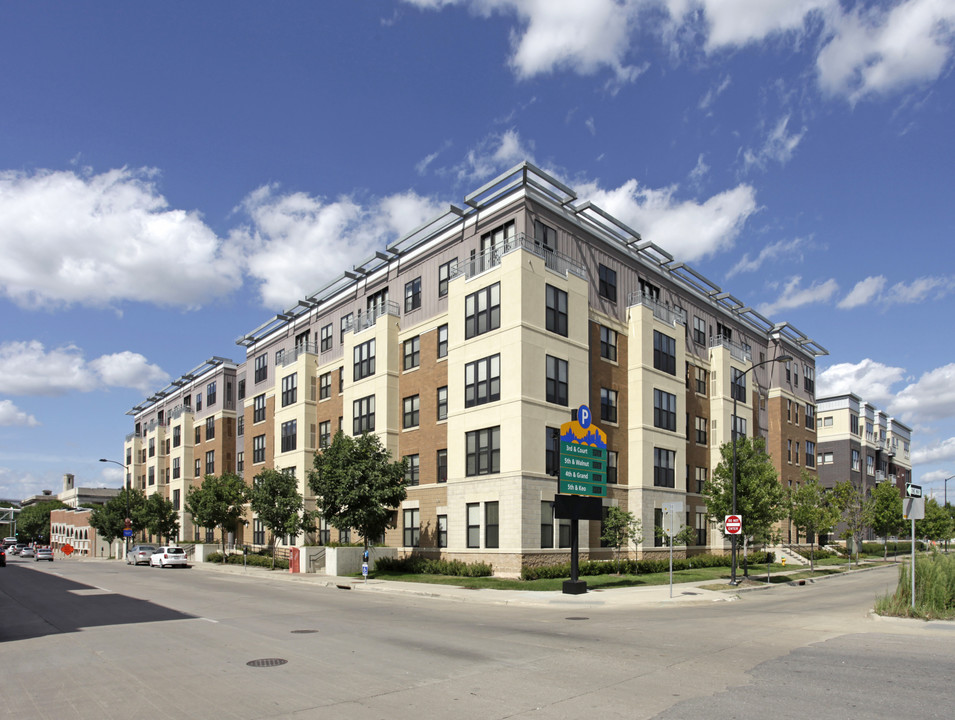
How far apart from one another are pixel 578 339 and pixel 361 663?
84.1 ft

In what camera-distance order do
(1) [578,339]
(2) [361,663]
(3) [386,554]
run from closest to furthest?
(2) [361,663] < (1) [578,339] < (3) [386,554]

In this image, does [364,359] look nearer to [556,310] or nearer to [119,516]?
[556,310]

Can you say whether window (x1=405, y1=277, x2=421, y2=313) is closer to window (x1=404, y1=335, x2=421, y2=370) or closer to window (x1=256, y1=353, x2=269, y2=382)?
window (x1=404, y1=335, x2=421, y2=370)

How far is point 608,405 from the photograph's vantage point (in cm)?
3944

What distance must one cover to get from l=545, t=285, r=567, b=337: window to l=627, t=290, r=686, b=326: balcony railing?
7.67m

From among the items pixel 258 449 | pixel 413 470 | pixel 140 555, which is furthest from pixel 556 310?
pixel 140 555

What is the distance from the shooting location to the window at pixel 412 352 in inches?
1617

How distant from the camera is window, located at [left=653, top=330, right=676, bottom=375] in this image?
42281 mm

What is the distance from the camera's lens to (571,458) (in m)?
28.2

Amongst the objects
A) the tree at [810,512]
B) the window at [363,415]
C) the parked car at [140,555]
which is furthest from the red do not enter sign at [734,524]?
the parked car at [140,555]

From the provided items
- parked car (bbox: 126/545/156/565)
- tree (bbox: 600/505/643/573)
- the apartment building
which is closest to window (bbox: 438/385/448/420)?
the apartment building

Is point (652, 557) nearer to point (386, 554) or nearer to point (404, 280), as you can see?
point (386, 554)

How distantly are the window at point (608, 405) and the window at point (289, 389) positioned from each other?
23548mm

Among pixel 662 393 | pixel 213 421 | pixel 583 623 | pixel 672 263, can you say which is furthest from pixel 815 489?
pixel 213 421
